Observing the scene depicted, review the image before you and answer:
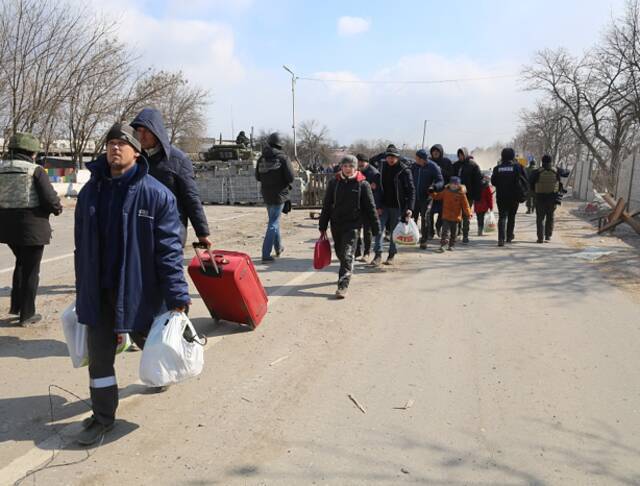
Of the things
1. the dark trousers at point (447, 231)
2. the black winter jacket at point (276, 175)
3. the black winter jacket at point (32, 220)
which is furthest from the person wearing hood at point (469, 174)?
the black winter jacket at point (32, 220)

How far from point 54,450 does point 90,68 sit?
20.4 meters

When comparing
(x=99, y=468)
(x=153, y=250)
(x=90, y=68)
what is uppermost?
(x=90, y=68)

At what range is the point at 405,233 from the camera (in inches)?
345

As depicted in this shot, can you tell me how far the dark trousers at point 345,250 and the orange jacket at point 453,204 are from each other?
3768mm

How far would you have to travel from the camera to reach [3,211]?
515 centimetres

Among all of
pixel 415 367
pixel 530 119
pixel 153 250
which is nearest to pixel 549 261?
pixel 415 367

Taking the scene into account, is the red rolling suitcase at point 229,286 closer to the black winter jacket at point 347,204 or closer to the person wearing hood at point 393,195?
the black winter jacket at point 347,204

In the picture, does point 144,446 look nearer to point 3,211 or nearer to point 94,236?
point 94,236

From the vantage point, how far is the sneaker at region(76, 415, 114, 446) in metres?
3.18

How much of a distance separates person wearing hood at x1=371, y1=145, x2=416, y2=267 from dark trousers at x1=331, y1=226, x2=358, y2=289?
5.04 feet

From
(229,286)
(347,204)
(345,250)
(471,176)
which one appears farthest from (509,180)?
(229,286)

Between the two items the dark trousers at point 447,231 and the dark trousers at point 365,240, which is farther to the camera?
A: the dark trousers at point 447,231

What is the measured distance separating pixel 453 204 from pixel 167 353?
7.82 metres

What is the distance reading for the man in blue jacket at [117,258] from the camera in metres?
3.11
